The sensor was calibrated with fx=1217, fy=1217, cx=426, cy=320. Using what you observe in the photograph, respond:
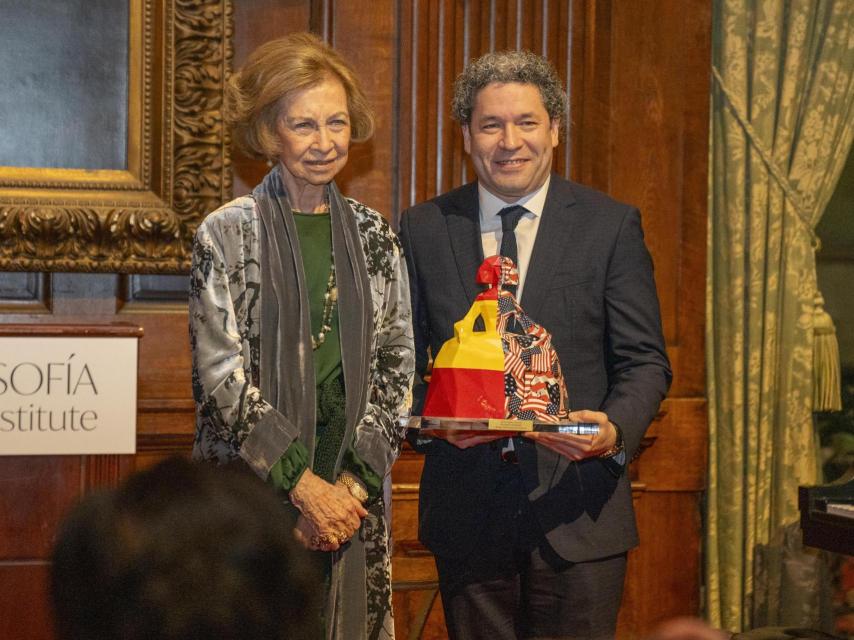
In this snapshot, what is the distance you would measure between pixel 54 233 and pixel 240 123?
1.42m

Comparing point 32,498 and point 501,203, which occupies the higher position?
point 501,203

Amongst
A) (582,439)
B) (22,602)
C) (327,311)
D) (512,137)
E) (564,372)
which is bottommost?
(22,602)

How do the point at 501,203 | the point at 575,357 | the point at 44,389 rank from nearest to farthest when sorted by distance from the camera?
the point at 575,357, the point at 501,203, the point at 44,389

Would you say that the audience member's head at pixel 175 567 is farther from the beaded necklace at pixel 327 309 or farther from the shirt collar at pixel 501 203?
the shirt collar at pixel 501 203

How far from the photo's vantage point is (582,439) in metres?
2.43

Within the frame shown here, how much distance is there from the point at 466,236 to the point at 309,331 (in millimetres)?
440

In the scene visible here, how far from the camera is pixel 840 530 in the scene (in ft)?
11.3

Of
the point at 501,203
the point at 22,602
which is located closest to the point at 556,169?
the point at 501,203

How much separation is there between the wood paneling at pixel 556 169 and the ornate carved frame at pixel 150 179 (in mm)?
115

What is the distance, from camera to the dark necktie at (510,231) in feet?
8.78

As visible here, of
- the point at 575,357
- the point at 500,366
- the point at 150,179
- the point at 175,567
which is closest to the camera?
the point at 175,567

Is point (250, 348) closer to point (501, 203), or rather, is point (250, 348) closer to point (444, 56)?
point (501, 203)

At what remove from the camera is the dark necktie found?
2.68 metres

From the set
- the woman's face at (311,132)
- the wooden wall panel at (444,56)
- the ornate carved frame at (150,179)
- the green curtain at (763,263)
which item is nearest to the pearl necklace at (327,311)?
the woman's face at (311,132)
